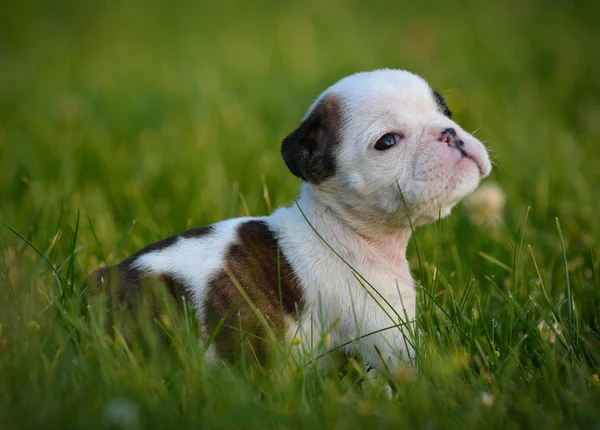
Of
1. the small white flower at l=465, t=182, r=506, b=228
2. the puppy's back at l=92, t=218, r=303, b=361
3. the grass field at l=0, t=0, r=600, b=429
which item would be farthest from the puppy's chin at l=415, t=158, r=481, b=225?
the small white flower at l=465, t=182, r=506, b=228

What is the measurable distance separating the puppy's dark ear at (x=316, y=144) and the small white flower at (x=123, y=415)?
1440 mm

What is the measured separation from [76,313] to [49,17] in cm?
1004

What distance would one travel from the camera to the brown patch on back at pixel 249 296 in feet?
11.6

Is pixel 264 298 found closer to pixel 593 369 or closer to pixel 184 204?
pixel 593 369

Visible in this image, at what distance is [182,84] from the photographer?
9203 mm

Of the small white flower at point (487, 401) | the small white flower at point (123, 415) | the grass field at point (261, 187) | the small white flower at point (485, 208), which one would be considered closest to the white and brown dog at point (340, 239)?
the grass field at point (261, 187)

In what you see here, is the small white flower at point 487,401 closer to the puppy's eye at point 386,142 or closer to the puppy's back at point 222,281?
the puppy's back at point 222,281

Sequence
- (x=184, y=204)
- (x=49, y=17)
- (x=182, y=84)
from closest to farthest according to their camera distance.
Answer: (x=184, y=204) < (x=182, y=84) < (x=49, y=17)

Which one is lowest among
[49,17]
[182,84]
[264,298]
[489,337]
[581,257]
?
[581,257]

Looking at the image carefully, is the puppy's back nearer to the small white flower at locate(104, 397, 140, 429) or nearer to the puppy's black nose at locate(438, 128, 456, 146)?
the small white flower at locate(104, 397, 140, 429)

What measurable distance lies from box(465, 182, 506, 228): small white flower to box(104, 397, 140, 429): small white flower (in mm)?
3120

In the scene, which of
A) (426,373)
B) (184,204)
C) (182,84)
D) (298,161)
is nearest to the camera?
(426,373)

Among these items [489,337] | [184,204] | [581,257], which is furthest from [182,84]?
[489,337]

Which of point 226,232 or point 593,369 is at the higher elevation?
point 226,232
